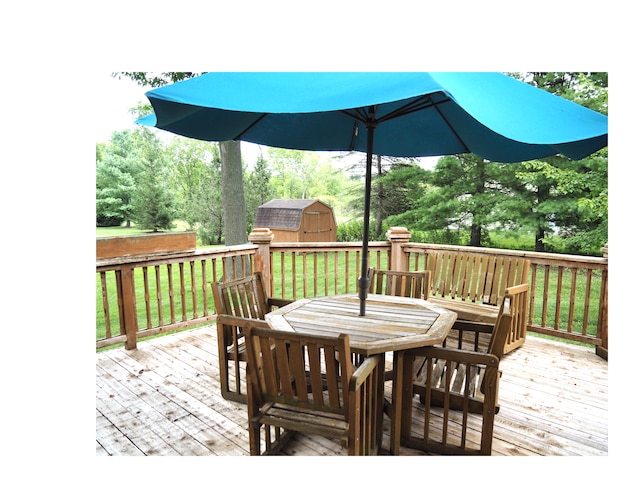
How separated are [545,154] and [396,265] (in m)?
2.29

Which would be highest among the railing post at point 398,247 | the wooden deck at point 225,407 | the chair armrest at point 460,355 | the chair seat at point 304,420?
the railing post at point 398,247

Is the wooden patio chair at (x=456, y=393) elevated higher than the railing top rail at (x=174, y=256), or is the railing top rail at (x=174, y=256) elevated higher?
the railing top rail at (x=174, y=256)

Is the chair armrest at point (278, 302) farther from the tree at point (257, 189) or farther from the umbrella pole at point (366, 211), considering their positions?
the tree at point (257, 189)

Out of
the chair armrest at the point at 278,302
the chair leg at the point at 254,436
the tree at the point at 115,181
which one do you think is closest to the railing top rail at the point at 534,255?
the chair armrest at the point at 278,302

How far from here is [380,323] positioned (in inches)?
85.6

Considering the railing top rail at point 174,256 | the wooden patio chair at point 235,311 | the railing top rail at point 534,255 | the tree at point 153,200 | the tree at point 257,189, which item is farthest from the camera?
the tree at point 257,189

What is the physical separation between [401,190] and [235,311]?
8.62 metres

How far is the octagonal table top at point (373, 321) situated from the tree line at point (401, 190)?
466cm

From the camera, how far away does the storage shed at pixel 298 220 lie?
9.75m

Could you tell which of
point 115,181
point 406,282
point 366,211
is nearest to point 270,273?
point 406,282

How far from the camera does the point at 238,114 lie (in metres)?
2.52
